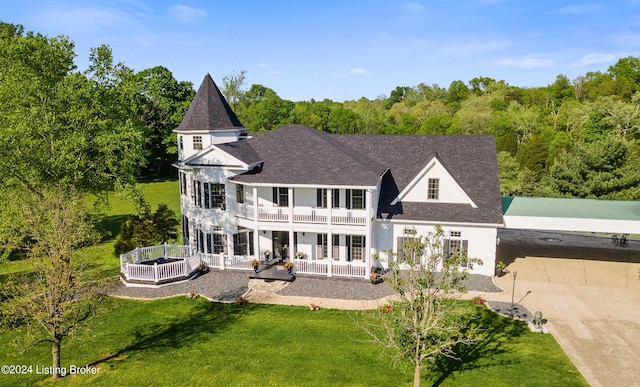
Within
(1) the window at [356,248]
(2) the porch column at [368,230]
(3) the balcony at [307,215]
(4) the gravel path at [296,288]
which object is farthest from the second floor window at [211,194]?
(2) the porch column at [368,230]

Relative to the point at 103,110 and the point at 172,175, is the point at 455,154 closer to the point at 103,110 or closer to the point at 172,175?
the point at 103,110

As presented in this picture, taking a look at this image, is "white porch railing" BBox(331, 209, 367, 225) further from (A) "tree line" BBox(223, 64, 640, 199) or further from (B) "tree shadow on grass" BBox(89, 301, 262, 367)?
(A) "tree line" BBox(223, 64, 640, 199)

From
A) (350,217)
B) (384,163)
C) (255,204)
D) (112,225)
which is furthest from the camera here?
(112,225)

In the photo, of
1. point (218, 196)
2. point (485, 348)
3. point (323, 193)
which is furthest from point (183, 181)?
point (485, 348)

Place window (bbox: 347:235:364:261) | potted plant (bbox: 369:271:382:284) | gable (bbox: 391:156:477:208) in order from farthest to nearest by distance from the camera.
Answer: window (bbox: 347:235:364:261) < gable (bbox: 391:156:477:208) < potted plant (bbox: 369:271:382:284)

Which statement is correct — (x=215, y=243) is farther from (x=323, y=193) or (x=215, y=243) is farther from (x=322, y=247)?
(x=323, y=193)

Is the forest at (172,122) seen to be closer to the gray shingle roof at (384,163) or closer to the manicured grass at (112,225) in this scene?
the manicured grass at (112,225)

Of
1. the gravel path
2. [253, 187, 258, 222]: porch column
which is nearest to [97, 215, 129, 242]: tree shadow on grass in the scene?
the gravel path
